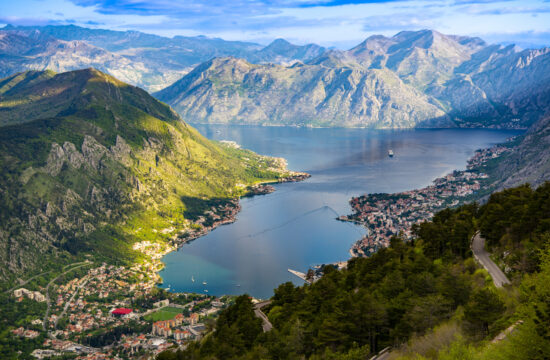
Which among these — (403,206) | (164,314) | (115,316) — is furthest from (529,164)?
(115,316)

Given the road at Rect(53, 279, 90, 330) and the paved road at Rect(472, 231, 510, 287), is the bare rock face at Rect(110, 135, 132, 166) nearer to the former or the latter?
the road at Rect(53, 279, 90, 330)

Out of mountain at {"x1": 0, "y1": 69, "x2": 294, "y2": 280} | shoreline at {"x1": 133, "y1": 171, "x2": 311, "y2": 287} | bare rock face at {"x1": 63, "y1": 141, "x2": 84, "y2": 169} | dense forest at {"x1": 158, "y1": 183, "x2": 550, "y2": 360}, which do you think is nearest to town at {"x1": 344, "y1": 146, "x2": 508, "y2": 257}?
shoreline at {"x1": 133, "y1": 171, "x2": 311, "y2": 287}

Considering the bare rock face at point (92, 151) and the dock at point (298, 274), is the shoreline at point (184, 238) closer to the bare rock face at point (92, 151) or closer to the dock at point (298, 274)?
the dock at point (298, 274)

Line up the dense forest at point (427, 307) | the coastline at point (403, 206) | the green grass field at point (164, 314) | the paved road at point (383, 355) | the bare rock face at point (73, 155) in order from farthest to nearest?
the bare rock face at point (73, 155) → the coastline at point (403, 206) → the green grass field at point (164, 314) → the paved road at point (383, 355) → the dense forest at point (427, 307)

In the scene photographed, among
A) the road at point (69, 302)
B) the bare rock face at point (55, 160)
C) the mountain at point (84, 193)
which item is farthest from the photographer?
the bare rock face at point (55, 160)

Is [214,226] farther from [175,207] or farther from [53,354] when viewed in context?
[53,354]

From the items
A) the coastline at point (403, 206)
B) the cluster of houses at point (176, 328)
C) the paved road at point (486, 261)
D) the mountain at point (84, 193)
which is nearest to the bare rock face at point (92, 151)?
the mountain at point (84, 193)

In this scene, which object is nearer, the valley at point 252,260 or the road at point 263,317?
the valley at point 252,260

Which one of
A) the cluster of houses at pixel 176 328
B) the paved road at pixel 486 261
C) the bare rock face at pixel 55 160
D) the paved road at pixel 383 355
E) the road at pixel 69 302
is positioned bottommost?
the road at pixel 69 302
